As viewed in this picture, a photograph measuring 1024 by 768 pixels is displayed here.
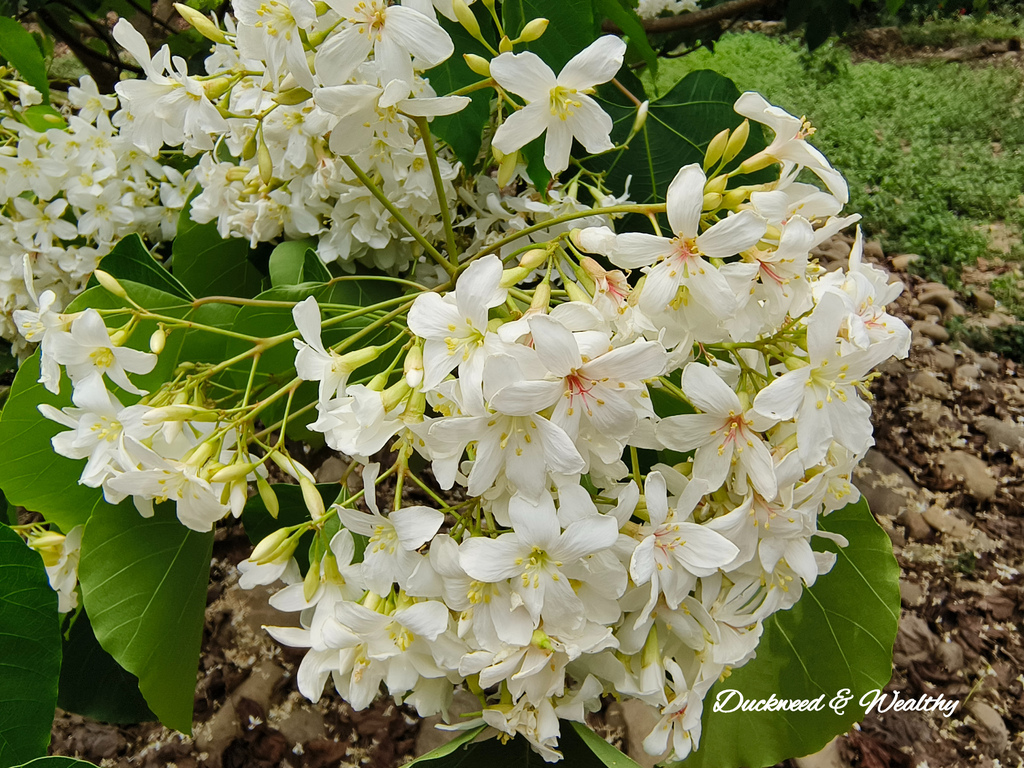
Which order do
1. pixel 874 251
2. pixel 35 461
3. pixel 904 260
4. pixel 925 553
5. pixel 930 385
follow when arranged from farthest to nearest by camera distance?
1. pixel 874 251
2. pixel 904 260
3. pixel 930 385
4. pixel 925 553
5. pixel 35 461

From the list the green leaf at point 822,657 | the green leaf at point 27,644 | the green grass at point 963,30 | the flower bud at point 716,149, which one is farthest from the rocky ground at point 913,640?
the green grass at point 963,30

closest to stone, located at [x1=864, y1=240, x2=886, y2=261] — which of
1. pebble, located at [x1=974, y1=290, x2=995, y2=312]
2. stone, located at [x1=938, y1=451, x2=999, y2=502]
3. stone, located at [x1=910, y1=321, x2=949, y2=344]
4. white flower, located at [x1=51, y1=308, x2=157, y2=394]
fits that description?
pebble, located at [x1=974, y1=290, x2=995, y2=312]

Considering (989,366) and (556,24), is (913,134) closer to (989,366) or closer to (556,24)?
(989,366)

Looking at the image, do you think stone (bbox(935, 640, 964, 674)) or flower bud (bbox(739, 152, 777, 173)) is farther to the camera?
stone (bbox(935, 640, 964, 674))

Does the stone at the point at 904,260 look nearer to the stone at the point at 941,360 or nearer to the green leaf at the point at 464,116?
the stone at the point at 941,360

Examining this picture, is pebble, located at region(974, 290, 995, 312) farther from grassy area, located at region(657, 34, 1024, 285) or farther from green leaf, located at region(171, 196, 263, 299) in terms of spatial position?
green leaf, located at region(171, 196, 263, 299)

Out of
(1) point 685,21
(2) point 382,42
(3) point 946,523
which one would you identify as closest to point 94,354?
(2) point 382,42

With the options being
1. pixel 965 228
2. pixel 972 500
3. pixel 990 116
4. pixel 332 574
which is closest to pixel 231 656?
pixel 332 574

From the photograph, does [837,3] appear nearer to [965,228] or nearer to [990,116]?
[965,228]
